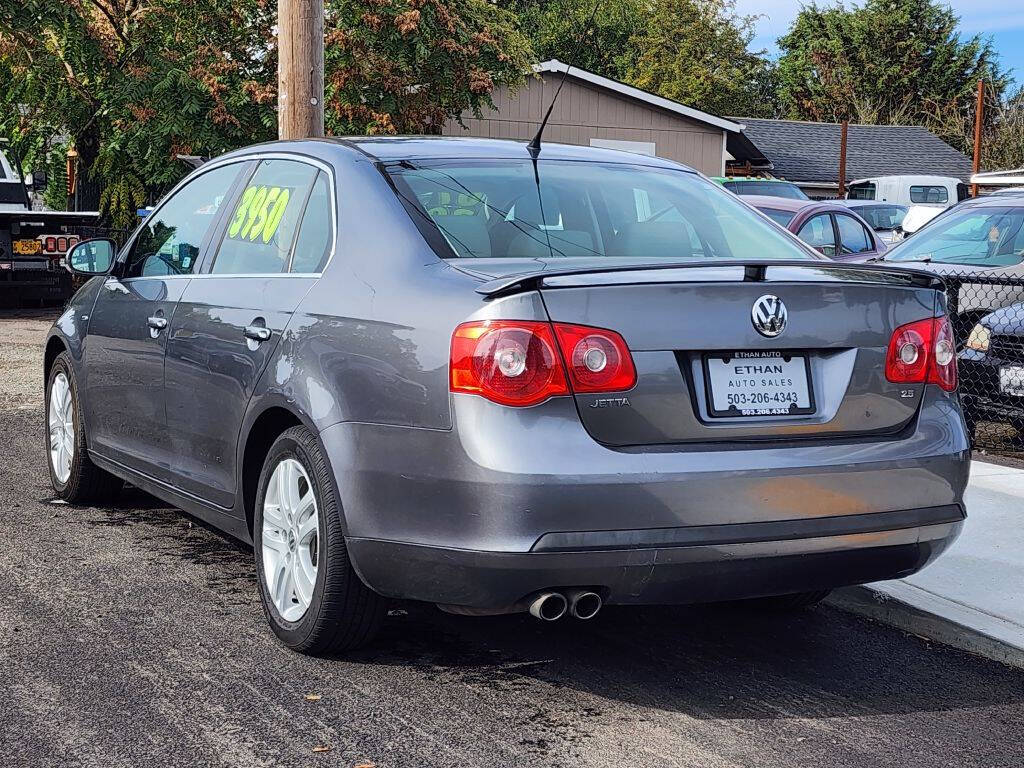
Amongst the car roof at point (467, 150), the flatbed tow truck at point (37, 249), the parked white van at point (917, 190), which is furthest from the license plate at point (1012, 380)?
the parked white van at point (917, 190)

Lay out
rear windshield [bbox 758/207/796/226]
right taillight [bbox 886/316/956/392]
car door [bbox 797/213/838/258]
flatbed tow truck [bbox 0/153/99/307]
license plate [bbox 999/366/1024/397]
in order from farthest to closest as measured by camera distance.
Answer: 1. flatbed tow truck [bbox 0/153/99/307]
2. rear windshield [bbox 758/207/796/226]
3. car door [bbox 797/213/838/258]
4. license plate [bbox 999/366/1024/397]
5. right taillight [bbox 886/316/956/392]

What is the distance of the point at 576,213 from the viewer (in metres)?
4.58

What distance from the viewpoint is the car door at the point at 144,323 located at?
5.32 metres

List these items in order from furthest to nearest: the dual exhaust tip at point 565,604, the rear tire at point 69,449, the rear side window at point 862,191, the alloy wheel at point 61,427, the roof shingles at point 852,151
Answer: the roof shingles at point 852,151, the rear side window at point 862,191, the alloy wheel at point 61,427, the rear tire at point 69,449, the dual exhaust tip at point 565,604

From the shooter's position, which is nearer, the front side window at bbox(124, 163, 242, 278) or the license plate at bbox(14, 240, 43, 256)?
the front side window at bbox(124, 163, 242, 278)

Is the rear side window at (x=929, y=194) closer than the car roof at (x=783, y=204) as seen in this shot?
No

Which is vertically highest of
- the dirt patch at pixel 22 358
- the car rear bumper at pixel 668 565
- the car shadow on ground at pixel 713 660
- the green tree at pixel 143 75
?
the green tree at pixel 143 75

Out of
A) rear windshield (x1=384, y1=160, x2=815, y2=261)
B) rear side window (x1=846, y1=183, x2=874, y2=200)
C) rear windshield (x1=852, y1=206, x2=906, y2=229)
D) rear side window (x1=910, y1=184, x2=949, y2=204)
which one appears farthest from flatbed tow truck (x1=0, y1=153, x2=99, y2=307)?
rear side window (x1=846, y1=183, x2=874, y2=200)

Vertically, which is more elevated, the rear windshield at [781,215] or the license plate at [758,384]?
the rear windshield at [781,215]

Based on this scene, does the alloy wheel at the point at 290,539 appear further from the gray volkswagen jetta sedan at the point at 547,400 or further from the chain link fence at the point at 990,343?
the chain link fence at the point at 990,343

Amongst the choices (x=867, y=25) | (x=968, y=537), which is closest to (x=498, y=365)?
(x=968, y=537)

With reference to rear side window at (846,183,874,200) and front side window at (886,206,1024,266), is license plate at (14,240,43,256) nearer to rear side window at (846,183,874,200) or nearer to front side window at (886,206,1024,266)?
front side window at (886,206,1024,266)

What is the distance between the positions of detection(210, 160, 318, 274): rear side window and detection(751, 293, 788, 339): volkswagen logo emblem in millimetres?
1686

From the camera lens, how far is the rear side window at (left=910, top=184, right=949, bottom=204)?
35281 mm
